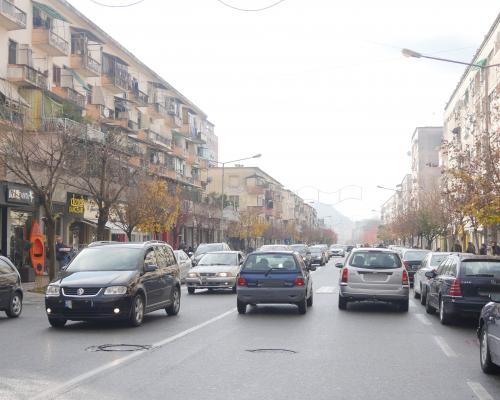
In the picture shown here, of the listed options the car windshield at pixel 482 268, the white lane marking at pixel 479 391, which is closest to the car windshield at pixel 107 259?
the car windshield at pixel 482 268

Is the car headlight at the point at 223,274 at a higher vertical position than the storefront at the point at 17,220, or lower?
lower

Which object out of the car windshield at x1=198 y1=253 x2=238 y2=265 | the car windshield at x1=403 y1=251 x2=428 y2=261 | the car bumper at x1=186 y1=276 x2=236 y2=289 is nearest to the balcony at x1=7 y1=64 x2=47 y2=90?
the car windshield at x1=198 y1=253 x2=238 y2=265

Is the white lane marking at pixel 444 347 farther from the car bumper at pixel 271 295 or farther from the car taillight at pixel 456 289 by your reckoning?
the car bumper at pixel 271 295

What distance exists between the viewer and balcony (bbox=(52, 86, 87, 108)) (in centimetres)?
3865

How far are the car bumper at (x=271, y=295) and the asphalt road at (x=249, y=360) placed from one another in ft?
1.98

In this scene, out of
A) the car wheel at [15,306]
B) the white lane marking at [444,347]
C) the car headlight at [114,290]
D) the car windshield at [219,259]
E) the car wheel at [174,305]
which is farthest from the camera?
the car windshield at [219,259]

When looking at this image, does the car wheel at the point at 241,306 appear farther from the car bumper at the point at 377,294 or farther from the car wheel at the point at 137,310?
the car wheel at the point at 137,310

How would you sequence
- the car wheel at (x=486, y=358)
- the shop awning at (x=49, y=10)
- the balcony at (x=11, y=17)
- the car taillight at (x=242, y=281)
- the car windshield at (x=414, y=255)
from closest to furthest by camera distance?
the car wheel at (x=486, y=358) → the car taillight at (x=242, y=281) → the car windshield at (x=414, y=255) → the balcony at (x=11, y=17) → the shop awning at (x=49, y=10)

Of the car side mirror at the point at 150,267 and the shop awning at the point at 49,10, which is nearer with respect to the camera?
the car side mirror at the point at 150,267

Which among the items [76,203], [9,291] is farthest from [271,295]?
[76,203]

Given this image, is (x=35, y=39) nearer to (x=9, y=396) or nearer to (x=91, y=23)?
(x=91, y=23)

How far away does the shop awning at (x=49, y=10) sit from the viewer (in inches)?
1447

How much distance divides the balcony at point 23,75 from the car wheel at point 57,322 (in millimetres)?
22160

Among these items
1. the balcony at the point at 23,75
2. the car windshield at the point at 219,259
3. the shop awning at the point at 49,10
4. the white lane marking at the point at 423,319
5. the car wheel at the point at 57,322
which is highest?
the shop awning at the point at 49,10
